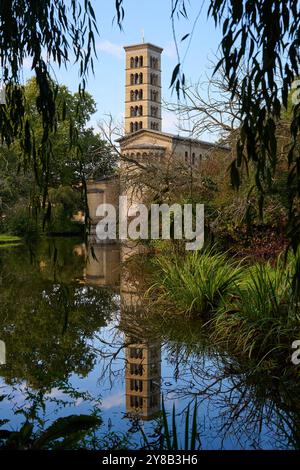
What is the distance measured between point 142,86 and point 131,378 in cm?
7526

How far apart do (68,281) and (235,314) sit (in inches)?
341

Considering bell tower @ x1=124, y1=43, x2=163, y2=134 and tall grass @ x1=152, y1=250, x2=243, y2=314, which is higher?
bell tower @ x1=124, y1=43, x2=163, y2=134

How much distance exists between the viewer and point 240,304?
8070mm

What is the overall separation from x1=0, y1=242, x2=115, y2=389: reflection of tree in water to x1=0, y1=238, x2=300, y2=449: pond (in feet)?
0.05

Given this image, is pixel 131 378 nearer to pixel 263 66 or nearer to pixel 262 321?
pixel 262 321

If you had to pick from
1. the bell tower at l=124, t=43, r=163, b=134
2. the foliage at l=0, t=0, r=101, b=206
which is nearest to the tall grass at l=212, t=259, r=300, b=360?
the foliage at l=0, t=0, r=101, b=206

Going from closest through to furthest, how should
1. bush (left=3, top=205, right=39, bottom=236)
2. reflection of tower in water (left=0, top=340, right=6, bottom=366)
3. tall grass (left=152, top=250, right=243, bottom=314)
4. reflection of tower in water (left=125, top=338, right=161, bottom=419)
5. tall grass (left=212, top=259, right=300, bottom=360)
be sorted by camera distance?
reflection of tower in water (left=125, top=338, right=161, bottom=419), tall grass (left=212, top=259, right=300, bottom=360), reflection of tower in water (left=0, top=340, right=6, bottom=366), tall grass (left=152, top=250, right=243, bottom=314), bush (left=3, top=205, right=39, bottom=236)

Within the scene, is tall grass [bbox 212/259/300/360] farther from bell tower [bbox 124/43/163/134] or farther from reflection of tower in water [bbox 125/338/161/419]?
bell tower [bbox 124/43/163/134]

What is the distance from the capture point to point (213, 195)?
51.3 ft

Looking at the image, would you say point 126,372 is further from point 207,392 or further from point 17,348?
point 17,348

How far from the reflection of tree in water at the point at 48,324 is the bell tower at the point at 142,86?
64164 millimetres

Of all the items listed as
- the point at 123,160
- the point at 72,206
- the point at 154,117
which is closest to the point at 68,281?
the point at 123,160

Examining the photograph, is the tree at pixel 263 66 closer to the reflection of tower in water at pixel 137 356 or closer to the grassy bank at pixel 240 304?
the reflection of tower in water at pixel 137 356

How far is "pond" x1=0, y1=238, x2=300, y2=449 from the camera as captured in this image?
16.3 feet
